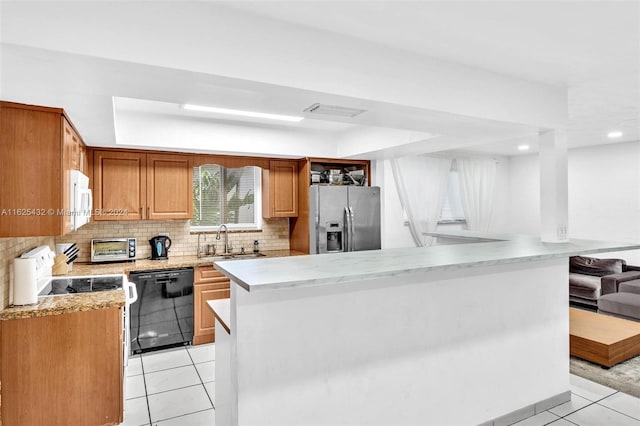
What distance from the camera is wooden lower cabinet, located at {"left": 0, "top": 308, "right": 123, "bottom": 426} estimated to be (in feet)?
7.80

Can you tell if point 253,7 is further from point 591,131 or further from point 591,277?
point 591,277

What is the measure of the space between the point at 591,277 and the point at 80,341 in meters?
6.10

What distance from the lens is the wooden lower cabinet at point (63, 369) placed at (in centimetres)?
238

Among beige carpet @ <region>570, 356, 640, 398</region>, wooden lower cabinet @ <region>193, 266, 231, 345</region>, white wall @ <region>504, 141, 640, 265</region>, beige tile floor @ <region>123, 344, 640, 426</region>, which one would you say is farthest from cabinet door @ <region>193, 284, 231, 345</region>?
white wall @ <region>504, 141, 640, 265</region>

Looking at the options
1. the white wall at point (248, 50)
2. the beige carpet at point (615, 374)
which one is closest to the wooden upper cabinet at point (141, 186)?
the white wall at point (248, 50)

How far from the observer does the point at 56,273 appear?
3.51 meters

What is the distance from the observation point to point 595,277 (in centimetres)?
544

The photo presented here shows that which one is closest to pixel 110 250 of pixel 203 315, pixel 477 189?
pixel 203 315

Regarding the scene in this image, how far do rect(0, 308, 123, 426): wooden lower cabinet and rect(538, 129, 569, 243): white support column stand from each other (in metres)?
3.24

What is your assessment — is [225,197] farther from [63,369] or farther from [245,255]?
[63,369]

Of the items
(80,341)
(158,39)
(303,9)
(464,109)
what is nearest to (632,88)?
(464,109)

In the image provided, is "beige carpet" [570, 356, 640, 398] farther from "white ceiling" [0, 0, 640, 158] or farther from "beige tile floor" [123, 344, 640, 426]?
"white ceiling" [0, 0, 640, 158]

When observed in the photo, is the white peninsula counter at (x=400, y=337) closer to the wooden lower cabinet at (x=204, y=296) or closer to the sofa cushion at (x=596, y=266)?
the wooden lower cabinet at (x=204, y=296)

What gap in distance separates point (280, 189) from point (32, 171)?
2.87 meters
